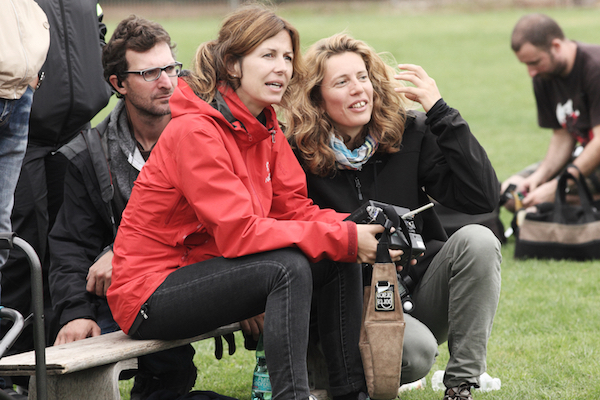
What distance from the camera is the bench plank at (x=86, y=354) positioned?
107 inches

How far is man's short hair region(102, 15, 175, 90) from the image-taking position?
12.2 ft

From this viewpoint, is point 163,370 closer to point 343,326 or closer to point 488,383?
point 343,326

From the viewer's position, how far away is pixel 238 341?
482 centimetres

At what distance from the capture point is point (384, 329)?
2.91 m

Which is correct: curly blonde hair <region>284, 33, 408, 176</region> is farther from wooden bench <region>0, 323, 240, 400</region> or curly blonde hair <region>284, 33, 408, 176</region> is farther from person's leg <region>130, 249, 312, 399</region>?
wooden bench <region>0, 323, 240, 400</region>

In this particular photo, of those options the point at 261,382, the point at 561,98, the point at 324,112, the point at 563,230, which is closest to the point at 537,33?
the point at 561,98

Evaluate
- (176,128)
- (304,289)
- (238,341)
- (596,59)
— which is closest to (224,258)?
(304,289)

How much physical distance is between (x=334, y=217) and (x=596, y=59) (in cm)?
444

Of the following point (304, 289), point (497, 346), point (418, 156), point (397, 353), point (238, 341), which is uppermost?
point (418, 156)

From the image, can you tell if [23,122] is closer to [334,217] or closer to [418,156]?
[334,217]

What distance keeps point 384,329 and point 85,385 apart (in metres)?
1.17

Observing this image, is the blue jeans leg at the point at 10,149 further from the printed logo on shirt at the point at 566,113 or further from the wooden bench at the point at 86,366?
the printed logo on shirt at the point at 566,113

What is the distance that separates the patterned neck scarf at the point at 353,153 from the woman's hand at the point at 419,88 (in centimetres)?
28


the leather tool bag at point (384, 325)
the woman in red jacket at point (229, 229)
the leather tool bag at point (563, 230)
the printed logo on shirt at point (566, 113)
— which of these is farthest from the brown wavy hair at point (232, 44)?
the printed logo on shirt at point (566, 113)
